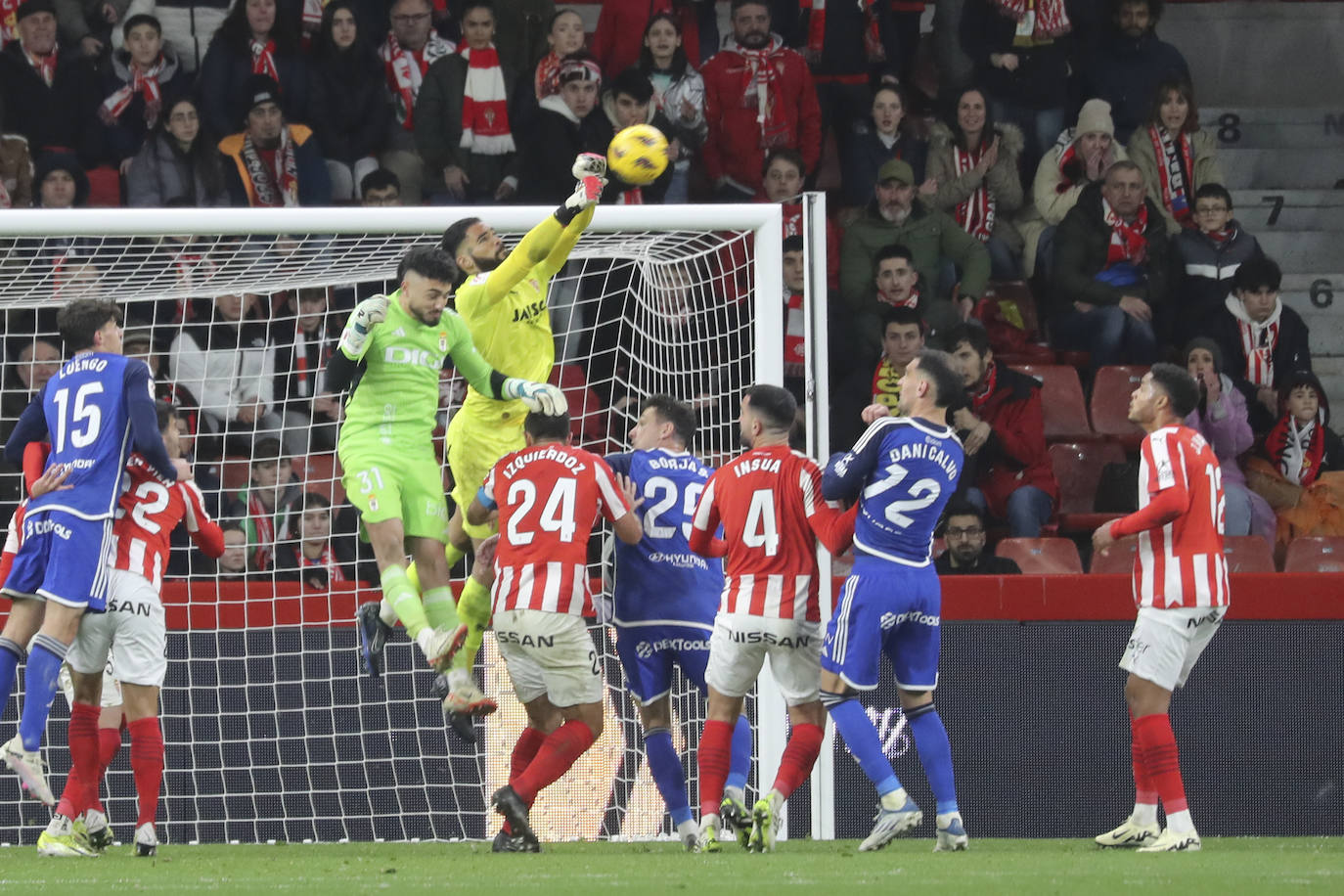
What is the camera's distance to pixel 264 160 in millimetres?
11719

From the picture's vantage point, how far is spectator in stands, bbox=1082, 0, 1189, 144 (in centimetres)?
1334

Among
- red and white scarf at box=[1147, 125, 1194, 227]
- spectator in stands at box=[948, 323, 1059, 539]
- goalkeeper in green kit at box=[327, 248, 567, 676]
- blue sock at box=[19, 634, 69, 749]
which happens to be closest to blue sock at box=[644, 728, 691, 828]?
goalkeeper in green kit at box=[327, 248, 567, 676]

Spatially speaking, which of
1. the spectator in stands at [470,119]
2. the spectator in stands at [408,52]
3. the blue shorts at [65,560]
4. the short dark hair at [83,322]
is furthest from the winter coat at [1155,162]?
the blue shorts at [65,560]

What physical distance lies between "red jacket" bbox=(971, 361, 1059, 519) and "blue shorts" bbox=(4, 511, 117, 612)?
537cm

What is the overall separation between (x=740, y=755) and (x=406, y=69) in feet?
21.4

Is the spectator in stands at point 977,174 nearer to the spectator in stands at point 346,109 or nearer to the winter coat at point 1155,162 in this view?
the winter coat at point 1155,162

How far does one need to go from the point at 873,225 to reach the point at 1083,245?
1.44 metres

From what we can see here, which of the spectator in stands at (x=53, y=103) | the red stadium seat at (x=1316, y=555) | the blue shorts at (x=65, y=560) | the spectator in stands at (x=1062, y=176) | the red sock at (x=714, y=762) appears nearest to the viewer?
the blue shorts at (x=65, y=560)

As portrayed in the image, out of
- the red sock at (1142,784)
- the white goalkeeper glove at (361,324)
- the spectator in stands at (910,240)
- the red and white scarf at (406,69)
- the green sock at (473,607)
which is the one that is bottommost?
the red sock at (1142,784)

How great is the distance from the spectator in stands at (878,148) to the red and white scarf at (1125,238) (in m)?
1.24

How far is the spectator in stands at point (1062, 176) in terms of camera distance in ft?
41.7

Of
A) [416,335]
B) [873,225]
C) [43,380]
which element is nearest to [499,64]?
[873,225]

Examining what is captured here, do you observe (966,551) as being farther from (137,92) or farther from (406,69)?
(137,92)

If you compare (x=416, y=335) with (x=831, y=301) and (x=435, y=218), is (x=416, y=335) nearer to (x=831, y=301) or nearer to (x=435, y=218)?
(x=435, y=218)
